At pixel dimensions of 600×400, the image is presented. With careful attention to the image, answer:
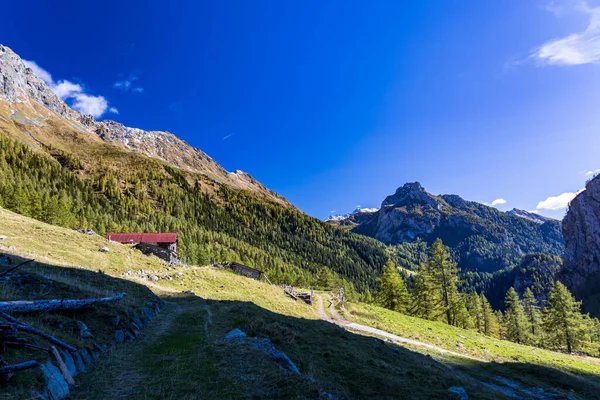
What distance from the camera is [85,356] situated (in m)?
10.1

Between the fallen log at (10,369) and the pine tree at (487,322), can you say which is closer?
the fallen log at (10,369)

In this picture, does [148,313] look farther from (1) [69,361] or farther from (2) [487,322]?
(2) [487,322]

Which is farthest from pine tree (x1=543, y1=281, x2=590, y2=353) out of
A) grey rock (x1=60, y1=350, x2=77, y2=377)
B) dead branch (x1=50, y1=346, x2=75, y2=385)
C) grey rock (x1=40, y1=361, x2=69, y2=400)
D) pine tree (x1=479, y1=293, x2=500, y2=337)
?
grey rock (x1=40, y1=361, x2=69, y2=400)

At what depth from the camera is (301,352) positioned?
48.3 ft

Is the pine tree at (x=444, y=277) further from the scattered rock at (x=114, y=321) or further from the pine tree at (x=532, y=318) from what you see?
the scattered rock at (x=114, y=321)

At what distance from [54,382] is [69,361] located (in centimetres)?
184

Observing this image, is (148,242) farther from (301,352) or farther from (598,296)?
(598,296)

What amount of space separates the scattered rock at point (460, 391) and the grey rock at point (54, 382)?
563 inches

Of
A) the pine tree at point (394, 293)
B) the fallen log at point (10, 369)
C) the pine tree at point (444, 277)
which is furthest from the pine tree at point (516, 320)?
the fallen log at point (10, 369)

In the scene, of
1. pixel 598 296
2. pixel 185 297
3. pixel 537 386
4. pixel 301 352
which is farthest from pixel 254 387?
pixel 598 296

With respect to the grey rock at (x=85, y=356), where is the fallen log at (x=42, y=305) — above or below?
above

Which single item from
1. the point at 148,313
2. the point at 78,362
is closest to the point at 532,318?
the point at 148,313

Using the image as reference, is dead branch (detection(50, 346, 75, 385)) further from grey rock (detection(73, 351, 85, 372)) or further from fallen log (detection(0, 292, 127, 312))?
fallen log (detection(0, 292, 127, 312))

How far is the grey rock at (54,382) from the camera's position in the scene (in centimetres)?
720
